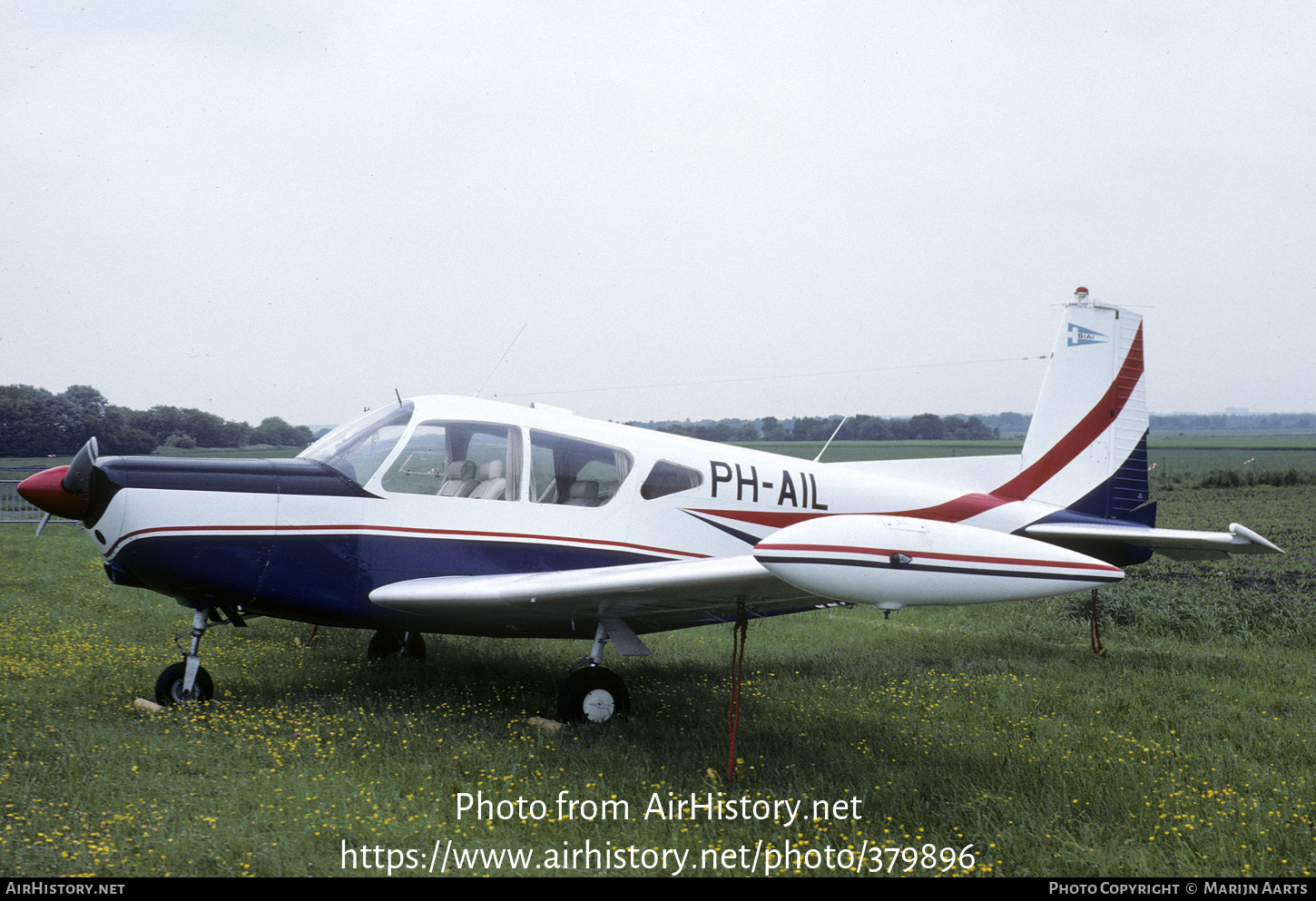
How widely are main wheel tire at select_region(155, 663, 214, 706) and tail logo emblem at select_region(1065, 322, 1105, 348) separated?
8513 millimetres

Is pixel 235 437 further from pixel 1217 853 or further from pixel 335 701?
pixel 1217 853

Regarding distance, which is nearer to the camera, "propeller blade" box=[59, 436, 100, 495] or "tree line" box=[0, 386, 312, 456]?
"propeller blade" box=[59, 436, 100, 495]

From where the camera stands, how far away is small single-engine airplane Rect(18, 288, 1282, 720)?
15.1 ft

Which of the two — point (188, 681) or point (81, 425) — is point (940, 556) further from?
point (81, 425)

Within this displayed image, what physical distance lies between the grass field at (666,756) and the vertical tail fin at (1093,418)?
1710mm

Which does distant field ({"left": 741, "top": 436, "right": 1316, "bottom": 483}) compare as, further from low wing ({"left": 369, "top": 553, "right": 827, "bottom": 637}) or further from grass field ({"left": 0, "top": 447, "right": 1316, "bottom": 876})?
low wing ({"left": 369, "top": 553, "right": 827, "bottom": 637})

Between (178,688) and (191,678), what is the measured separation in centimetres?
14

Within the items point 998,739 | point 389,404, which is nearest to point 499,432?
point 389,404

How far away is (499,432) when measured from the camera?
6.31 m

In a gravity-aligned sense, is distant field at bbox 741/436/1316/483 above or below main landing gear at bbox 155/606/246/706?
above

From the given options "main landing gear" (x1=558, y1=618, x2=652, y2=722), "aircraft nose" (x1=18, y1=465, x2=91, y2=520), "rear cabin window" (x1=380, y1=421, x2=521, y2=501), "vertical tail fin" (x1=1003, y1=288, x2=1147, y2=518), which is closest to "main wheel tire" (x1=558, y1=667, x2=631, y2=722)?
"main landing gear" (x1=558, y1=618, x2=652, y2=722)

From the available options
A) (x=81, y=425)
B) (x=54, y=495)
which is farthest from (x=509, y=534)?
(x=81, y=425)

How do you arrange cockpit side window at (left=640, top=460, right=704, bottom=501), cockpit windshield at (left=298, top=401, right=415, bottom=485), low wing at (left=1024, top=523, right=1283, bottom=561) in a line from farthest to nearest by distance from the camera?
low wing at (left=1024, top=523, right=1283, bottom=561) < cockpit side window at (left=640, top=460, right=704, bottom=501) < cockpit windshield at (left=298, top=401, right=415, bottom=485)

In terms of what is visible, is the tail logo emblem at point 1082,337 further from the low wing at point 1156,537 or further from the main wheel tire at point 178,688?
the main wheel tire at point 178,688
